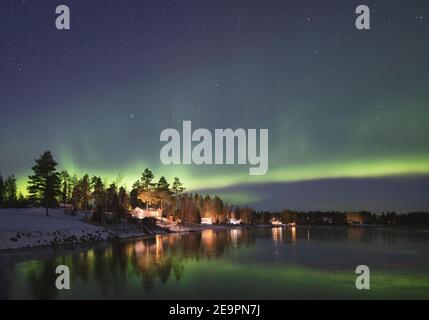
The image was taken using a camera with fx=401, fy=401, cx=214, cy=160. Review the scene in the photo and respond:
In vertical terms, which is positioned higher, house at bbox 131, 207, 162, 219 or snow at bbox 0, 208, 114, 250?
snow at bbox 0, 208, 114, 250

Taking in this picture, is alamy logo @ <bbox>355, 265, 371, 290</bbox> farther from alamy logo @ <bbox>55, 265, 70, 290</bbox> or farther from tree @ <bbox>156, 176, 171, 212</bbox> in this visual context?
tree @ <bbox>156, 176, 171, 212</bbox>

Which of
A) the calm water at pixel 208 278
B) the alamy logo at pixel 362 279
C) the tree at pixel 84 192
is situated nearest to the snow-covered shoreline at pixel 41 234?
the calm water at pixel 208 278

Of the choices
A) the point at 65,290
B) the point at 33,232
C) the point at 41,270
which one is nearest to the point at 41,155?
the point at 33,232

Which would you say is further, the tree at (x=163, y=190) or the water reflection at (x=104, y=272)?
the tree at (x=163, y=190)

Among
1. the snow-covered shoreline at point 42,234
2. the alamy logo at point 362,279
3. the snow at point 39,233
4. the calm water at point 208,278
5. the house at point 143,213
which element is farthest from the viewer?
the house at point 143,213

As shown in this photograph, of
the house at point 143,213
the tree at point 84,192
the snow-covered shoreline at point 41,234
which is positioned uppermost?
the tree at point 84,192

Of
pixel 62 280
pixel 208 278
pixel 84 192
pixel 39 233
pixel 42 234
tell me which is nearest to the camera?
pixel 62 280

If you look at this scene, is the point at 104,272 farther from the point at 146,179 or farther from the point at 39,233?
the point at 146,179

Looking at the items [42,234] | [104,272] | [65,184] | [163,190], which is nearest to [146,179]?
[163,190]

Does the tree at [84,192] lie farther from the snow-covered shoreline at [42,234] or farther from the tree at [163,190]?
the snow-covered shoreline at [42,234]

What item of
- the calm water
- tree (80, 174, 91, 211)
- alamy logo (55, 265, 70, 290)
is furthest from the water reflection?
tree (80, 174, 91, 211)
